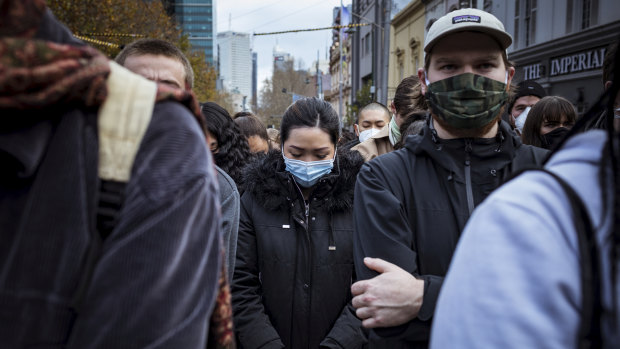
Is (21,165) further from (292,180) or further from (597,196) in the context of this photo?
(292,180)

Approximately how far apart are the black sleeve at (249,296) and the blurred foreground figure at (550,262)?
2.10 m

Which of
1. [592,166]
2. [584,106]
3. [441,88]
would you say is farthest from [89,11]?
[592,166]

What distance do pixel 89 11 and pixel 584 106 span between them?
15.5 m

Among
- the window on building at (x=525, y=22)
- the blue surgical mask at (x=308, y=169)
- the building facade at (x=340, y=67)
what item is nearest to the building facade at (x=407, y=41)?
the window on building at (x=525, y=22)

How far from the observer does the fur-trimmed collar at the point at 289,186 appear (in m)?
3.18

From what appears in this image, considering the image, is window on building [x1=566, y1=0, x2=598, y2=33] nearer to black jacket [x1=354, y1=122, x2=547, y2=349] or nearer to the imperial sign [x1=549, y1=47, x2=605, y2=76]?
the imperial sign [x1=549, y1=47, x2=605, y2=76]

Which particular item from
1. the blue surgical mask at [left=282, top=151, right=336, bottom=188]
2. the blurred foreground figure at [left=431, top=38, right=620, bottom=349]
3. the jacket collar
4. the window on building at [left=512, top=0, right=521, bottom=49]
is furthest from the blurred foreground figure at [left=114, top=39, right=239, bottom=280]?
the window on building at [left=512, top=0, right=521, bottom=49]

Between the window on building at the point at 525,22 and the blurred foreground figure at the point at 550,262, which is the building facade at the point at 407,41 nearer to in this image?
the window on building at the point at 525,22

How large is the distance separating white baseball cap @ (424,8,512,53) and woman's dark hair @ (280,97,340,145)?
137 cm

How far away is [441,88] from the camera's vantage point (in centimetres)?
219

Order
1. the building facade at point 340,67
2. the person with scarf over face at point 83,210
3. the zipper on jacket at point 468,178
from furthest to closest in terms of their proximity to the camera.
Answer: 1. the building facade at point 340,67
2. the zipper on jacket at point 468,178
3. the person with scarf over face at point 83,210

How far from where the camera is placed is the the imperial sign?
13.5 metres

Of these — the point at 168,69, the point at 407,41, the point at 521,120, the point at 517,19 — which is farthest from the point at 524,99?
the point at 407,41

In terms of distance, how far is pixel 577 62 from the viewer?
14.4 metres
